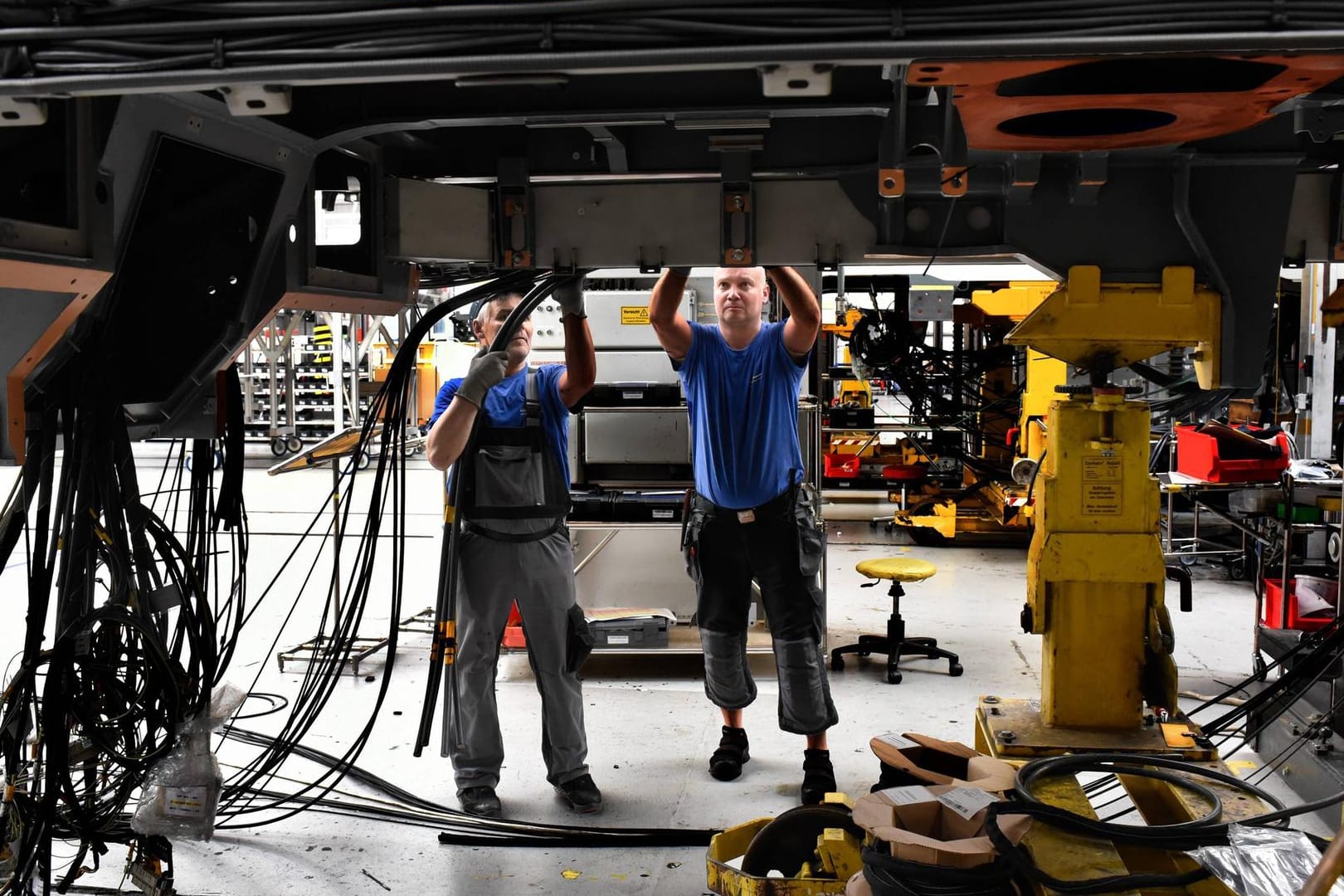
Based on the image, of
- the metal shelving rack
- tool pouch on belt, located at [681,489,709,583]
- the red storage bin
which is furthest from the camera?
the metal shelving rack

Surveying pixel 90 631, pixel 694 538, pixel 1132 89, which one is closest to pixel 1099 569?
pixel 694 538

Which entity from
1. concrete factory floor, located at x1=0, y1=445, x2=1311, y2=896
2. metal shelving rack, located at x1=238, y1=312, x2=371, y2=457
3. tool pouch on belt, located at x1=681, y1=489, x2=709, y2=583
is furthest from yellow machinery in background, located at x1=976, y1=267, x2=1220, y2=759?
metal shelving rack, located at x1=238, y1=312, x2=371, y2=457

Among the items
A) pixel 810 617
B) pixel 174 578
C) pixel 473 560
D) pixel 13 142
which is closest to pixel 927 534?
pixel 810 617

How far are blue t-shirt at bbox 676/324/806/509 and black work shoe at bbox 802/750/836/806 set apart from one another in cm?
89

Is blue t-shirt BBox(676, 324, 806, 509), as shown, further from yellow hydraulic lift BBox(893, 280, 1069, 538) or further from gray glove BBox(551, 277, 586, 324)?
yellow hydraulic lift BBox(893, 280, 1069, 538)

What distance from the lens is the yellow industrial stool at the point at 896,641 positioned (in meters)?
5.12

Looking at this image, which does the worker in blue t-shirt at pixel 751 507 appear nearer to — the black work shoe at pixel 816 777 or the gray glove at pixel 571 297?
the black work shoe at pixel 816 777

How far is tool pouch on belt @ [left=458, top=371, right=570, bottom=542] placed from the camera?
363 centimetres

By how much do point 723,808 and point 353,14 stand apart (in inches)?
115

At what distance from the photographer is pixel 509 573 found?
363cm

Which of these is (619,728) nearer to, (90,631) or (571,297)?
(571,297)

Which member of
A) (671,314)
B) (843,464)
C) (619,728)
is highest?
(671,314)

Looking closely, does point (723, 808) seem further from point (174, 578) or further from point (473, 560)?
point (174, 578)

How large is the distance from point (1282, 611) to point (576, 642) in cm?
319
